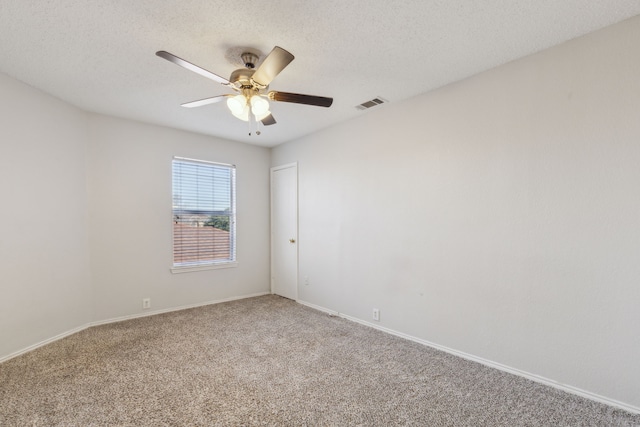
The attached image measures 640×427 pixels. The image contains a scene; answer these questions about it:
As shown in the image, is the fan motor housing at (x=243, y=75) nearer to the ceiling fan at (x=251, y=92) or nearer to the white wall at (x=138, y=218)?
the ceiling fan at (x=251, y=92)

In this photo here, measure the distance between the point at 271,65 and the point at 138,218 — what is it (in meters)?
3.01

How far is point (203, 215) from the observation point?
4406 millimetres

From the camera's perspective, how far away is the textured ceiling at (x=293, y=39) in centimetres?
181

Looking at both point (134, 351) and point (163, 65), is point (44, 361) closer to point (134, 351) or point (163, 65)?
point (134, 351)

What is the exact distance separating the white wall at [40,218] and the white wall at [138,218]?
14cm

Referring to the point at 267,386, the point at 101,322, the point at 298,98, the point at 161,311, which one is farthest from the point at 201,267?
the point at 298,98

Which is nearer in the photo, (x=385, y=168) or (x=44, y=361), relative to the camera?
(x=44, y=361)

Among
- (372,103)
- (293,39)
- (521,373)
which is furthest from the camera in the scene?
(372,103)

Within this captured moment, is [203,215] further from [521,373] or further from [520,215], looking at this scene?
[521,373]

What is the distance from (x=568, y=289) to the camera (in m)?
2.13

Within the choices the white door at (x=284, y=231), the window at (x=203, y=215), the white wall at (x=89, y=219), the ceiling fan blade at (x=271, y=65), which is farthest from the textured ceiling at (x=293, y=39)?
the white door at (x=284, y=231)

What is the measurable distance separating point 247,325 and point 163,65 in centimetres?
280

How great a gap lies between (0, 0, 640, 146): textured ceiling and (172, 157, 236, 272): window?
4.76ft

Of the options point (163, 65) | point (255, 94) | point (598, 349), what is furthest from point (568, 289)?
point (163, 65)
